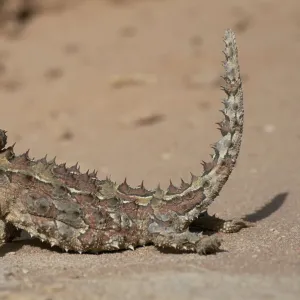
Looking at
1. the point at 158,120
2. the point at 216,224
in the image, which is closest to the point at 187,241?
the point at 216,224

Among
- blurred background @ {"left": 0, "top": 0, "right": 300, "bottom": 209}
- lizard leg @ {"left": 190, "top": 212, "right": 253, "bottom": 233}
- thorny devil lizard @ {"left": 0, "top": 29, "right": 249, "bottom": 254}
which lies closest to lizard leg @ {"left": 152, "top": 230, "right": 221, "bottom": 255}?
thorny devil lizard @ {"left": 0, "top": 29, "right": 249, "bottom": 254}

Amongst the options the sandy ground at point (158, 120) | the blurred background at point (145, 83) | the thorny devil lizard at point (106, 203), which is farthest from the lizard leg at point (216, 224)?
the blurred background at point (145, 83)

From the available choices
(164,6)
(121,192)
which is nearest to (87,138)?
(121,192)

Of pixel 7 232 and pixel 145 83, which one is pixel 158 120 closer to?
pixel 145 83

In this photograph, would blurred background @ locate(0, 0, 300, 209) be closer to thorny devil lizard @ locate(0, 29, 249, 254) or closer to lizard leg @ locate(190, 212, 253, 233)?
lizard leg @ locate(190, 212, 253, 233)

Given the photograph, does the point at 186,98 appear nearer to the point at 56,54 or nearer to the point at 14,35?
the point at 56,54
